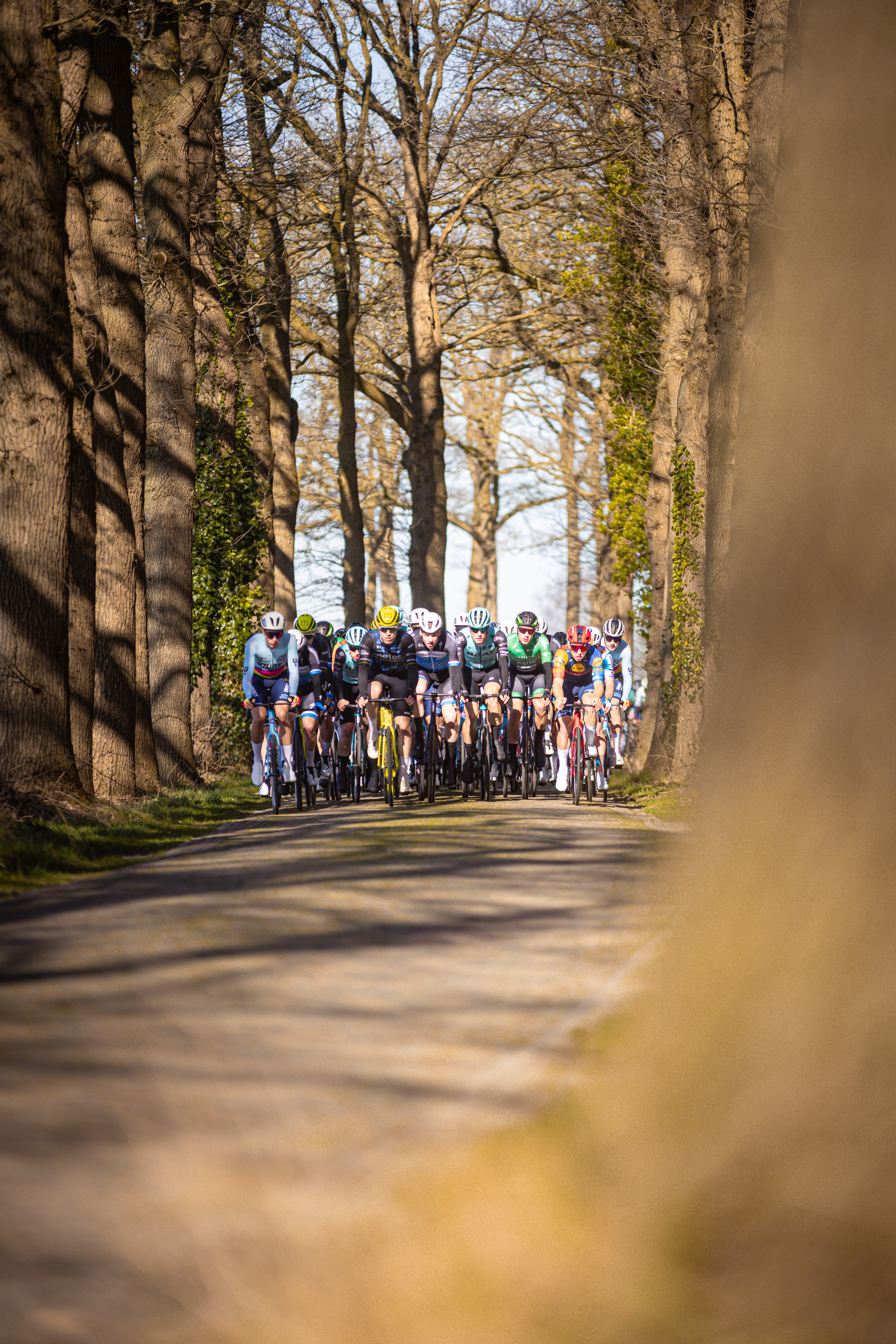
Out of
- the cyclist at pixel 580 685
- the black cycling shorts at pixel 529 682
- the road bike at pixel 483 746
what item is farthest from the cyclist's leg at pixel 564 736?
the road bike at pixel 483 746

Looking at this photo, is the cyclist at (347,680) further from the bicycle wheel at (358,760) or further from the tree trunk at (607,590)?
the tree trunk at (607,590)

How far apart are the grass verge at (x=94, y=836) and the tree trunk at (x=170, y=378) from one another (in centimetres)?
268

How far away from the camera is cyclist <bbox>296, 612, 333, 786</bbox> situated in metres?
17.7

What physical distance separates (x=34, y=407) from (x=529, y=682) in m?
8.47

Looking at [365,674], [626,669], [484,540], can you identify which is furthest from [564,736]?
[484,540]

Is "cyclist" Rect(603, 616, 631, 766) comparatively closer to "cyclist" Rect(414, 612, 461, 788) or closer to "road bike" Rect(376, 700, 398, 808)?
"cyclist" Rect(414, 612, 461, 788)

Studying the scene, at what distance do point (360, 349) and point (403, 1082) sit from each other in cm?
3333

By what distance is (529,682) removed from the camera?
19.9 m

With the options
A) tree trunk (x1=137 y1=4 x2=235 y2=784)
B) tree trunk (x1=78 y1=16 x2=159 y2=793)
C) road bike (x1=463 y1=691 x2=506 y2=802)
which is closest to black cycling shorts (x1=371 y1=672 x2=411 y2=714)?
road bike (x1=463 y1=691 x2=506 y2=802)

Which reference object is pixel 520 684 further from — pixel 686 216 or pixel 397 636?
pixel 686 216

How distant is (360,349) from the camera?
37.4 meters

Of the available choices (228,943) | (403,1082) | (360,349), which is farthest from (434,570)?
(403,1082)

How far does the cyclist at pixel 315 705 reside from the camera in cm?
1773

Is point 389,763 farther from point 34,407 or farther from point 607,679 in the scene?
point 34,407
